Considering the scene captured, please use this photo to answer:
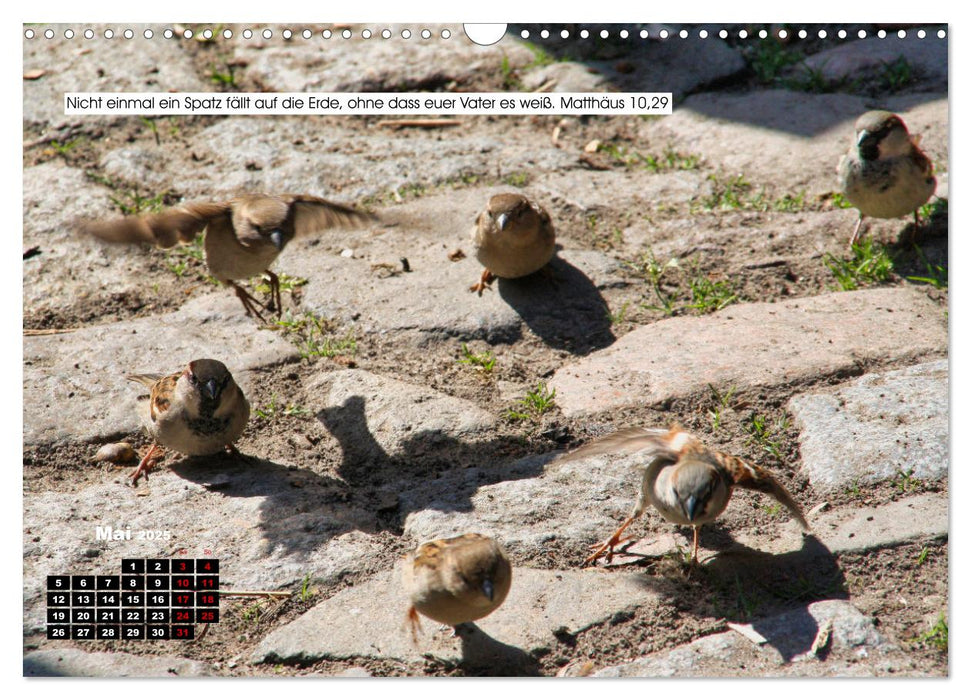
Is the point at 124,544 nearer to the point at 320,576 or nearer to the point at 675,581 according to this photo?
the point at 320,576

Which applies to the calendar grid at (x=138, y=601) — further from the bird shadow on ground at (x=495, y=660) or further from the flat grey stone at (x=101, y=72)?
the flat grey stone at (x=101, y=72)

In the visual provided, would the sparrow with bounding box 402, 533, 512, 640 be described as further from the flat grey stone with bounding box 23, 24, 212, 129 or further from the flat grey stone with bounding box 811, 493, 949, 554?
the flat grey stone with bounding box 23, 24, 212, 129

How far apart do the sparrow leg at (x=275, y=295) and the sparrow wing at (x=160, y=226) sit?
0.53 metres

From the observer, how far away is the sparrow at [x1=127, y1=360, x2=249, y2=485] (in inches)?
184

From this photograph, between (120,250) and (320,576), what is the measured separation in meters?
2.65

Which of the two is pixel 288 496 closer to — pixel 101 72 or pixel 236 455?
pixel 236 455

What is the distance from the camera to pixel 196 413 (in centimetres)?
462

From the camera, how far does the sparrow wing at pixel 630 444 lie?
4367mm

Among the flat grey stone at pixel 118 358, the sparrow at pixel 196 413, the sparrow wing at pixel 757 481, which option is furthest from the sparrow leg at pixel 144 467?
the sparrow wing at pixel 757 481

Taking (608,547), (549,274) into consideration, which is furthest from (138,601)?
(549,274)

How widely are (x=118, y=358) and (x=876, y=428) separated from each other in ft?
12.2

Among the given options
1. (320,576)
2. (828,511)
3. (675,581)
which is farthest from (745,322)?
(320,576)

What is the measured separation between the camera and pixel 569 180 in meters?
6.42

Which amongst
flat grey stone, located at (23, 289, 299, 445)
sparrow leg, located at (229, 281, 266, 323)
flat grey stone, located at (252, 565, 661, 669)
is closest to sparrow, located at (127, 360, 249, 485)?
flat grey stone, located at (23, 289, 299, 445)
